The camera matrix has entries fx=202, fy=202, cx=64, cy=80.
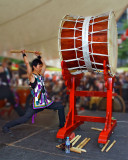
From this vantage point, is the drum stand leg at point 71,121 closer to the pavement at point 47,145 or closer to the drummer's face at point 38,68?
the pavement at point 47,145

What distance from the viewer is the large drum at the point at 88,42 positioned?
350 centimetres

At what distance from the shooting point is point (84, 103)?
27.2ft

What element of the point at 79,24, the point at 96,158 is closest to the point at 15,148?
the point at 96,158

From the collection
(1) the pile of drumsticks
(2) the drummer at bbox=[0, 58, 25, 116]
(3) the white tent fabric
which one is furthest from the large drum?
(2) the drummer at bbox=[0, 58, 25, 116]

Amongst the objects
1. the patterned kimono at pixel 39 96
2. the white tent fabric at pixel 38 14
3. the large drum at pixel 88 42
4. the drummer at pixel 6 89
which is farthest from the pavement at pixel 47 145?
the white tent fabric at pixel 38 14

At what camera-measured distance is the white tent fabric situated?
5.18 metres

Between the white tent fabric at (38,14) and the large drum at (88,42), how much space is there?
1600 millimetres

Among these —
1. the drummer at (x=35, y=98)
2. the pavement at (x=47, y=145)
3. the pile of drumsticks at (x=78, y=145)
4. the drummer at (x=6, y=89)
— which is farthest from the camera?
the drummer at (x=6, y=89)

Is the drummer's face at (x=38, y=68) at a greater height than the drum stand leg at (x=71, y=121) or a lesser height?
greater

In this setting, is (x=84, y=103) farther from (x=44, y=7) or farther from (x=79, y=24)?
(x=79, y=24)

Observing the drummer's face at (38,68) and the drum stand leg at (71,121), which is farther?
the drummer's face at (38,68)

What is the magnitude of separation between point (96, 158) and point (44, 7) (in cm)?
400

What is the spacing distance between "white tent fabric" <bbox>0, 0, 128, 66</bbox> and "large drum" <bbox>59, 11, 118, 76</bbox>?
5.25 feet

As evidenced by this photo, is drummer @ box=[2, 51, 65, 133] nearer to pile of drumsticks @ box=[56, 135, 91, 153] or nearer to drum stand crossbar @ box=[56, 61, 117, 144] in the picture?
drum stand crossbar @ box=[56, 61, 117, 144]
